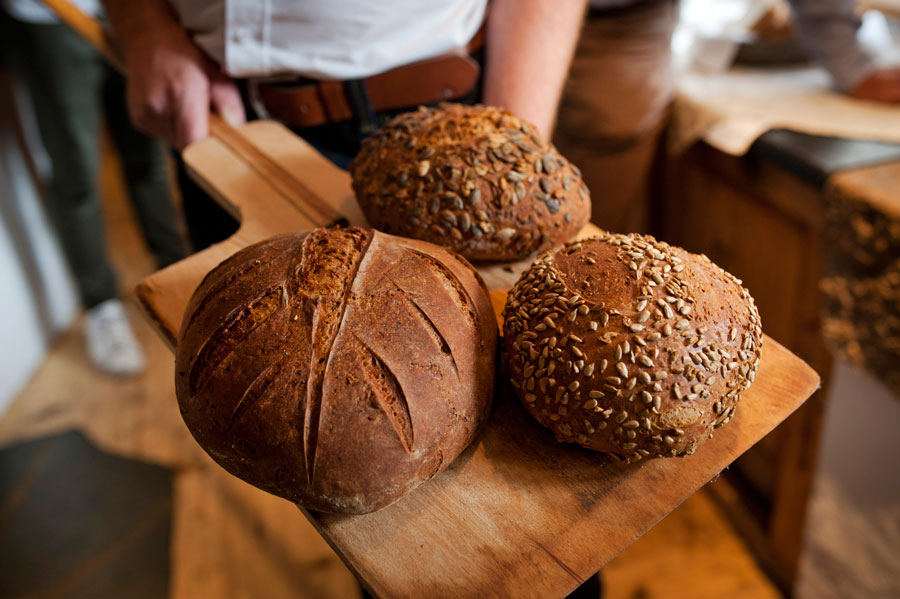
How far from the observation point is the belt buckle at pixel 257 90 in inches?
63.9

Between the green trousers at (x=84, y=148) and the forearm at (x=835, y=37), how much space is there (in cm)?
274

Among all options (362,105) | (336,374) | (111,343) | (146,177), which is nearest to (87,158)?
(146,177)

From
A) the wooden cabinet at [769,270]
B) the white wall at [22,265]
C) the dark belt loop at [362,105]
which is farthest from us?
the white wall at [22,265]

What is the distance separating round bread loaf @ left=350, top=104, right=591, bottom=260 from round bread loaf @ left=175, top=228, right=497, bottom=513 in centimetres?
22

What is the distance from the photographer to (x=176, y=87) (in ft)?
5.45

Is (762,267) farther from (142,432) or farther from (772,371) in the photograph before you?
(142,432)

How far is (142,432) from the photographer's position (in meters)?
2.90

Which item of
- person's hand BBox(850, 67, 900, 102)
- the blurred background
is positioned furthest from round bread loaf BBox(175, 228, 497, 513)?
person's hand BBox(850, 67, 900, 102)

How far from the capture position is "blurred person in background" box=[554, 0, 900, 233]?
89.1 inches

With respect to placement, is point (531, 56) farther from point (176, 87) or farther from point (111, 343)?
point (111, 343)

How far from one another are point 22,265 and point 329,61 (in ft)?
7.90

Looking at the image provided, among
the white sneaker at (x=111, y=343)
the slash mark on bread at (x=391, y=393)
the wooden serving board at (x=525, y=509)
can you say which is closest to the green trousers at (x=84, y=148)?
the white sneaker at (x=111, y=343)

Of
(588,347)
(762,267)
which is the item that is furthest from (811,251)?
(588,347)

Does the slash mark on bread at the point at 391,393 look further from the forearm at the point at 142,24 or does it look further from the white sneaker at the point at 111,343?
the white sneaker at the point at 111,343
